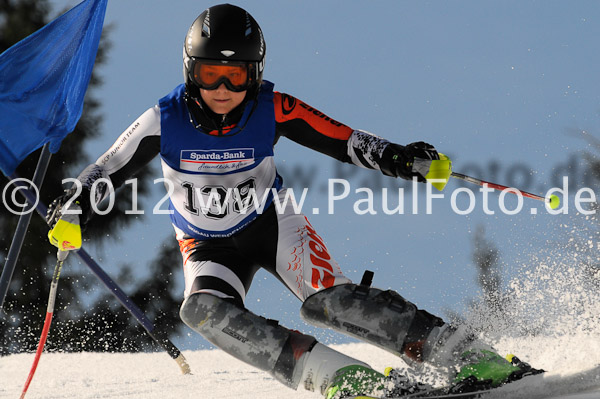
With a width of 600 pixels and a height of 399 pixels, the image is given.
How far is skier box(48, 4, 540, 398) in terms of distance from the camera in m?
3.20

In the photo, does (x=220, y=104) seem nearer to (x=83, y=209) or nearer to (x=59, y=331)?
(x=83, y=209)

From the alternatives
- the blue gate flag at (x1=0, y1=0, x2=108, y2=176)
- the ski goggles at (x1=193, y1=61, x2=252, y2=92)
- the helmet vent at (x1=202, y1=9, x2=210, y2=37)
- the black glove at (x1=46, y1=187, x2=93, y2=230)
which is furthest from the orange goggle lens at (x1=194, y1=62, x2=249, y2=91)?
the blue gate flag at (x1=0, y1=0, x2=108, y2=176)

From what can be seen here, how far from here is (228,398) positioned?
4.14 metres

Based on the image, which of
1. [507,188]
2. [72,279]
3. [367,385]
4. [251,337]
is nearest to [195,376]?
[251,337]

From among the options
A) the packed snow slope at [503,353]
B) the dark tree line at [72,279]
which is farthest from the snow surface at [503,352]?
the dark tree line at [72,279]

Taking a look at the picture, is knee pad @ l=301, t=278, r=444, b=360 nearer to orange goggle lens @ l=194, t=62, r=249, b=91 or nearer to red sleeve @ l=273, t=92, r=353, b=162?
red sleeve @ l=273, t=92, r=353, b=162

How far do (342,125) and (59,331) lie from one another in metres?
12.2

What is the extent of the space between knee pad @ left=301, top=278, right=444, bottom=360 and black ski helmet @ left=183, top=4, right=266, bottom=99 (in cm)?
118

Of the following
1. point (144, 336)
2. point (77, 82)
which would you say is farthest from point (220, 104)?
point (144, 336)

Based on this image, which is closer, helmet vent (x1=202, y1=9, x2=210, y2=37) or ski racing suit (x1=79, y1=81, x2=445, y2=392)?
ski racing suit (x1=79, y1=81, x2=445, y2=392)

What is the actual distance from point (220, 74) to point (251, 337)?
133 centimetres

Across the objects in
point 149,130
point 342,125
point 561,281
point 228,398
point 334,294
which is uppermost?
point 342,125

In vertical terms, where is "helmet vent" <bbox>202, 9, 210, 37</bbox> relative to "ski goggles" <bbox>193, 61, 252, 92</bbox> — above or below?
above

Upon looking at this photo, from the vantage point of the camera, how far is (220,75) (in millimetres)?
3500
